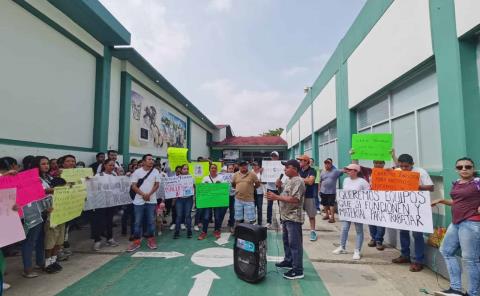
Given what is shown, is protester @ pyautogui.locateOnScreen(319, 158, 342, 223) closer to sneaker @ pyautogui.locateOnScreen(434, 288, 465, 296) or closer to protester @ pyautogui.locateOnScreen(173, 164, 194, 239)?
protester @ pyautogui.locateOnScreen(173, 164, 194, 239)

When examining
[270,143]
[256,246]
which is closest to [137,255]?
[256,246]

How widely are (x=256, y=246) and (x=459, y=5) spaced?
14.4 feet

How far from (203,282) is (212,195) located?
2345mm

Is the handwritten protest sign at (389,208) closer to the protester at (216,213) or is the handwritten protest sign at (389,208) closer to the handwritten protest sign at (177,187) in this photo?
the protester at (216,213)

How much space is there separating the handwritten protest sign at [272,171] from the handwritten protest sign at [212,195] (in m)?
1.29

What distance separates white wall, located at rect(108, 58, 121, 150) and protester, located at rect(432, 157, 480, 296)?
8951 mm

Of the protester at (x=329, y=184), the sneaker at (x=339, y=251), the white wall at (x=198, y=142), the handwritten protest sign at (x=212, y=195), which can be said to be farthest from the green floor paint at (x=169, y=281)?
the white wall at (x=198, y=142)

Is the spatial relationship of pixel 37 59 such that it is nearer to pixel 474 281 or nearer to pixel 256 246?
pixel 256 246

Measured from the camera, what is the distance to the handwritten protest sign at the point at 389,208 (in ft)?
12.2

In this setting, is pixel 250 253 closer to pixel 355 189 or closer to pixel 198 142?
pixel 355 189

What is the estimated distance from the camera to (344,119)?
26.9 feet

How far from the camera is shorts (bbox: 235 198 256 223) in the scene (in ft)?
18.0

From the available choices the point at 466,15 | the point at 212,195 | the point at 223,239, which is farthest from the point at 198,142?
the point at 466,15

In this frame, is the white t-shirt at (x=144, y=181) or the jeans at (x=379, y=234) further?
the jeans at (x=379, y=234)
